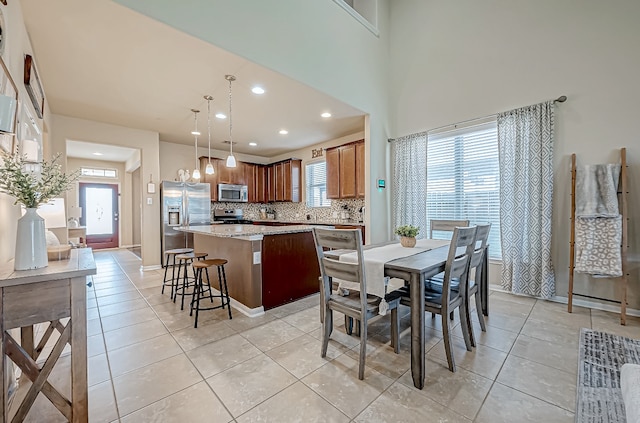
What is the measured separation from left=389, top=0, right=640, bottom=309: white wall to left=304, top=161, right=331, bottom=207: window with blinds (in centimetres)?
243

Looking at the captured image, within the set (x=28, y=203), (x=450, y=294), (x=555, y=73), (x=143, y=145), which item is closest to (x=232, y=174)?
(x=143, y=145)

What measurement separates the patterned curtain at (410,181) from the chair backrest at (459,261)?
2.26 meters

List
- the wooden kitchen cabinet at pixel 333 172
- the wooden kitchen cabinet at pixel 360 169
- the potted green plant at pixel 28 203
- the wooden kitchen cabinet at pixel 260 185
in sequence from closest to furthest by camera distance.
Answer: the potted green plant at pixel 28 203 → the wooden kitchen cabinet at pixel 360 169 → the wooden kitchen cabinet at pixel 333 172 → the wooden kitchen cabinet at pixel 260 185

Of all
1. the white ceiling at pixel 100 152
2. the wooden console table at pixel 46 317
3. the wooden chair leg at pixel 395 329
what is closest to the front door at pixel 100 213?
the white ceiling at pixel 100 152

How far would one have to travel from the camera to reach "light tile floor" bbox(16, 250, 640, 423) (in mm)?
1544

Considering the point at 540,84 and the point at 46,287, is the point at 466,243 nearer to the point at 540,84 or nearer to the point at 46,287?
the point at 46,287

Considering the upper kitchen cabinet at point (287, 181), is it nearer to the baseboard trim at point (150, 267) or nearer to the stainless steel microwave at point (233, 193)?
the stainless steel microwave at point (233, 193)

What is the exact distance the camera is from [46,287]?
1.32 m

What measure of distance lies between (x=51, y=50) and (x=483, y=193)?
211 inches

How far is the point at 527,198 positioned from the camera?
3426 millimetres

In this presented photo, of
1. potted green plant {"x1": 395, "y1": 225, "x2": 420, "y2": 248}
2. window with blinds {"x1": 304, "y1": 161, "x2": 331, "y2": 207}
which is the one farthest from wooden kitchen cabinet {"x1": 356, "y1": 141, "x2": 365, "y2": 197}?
potted green plant {"x1": 395, "y1": 225, "x2": 420, "y2": 248}

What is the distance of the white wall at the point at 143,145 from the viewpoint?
14.6ft

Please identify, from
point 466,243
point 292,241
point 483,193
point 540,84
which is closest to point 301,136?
point 292,241

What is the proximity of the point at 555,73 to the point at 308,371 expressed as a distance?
4.32 m
